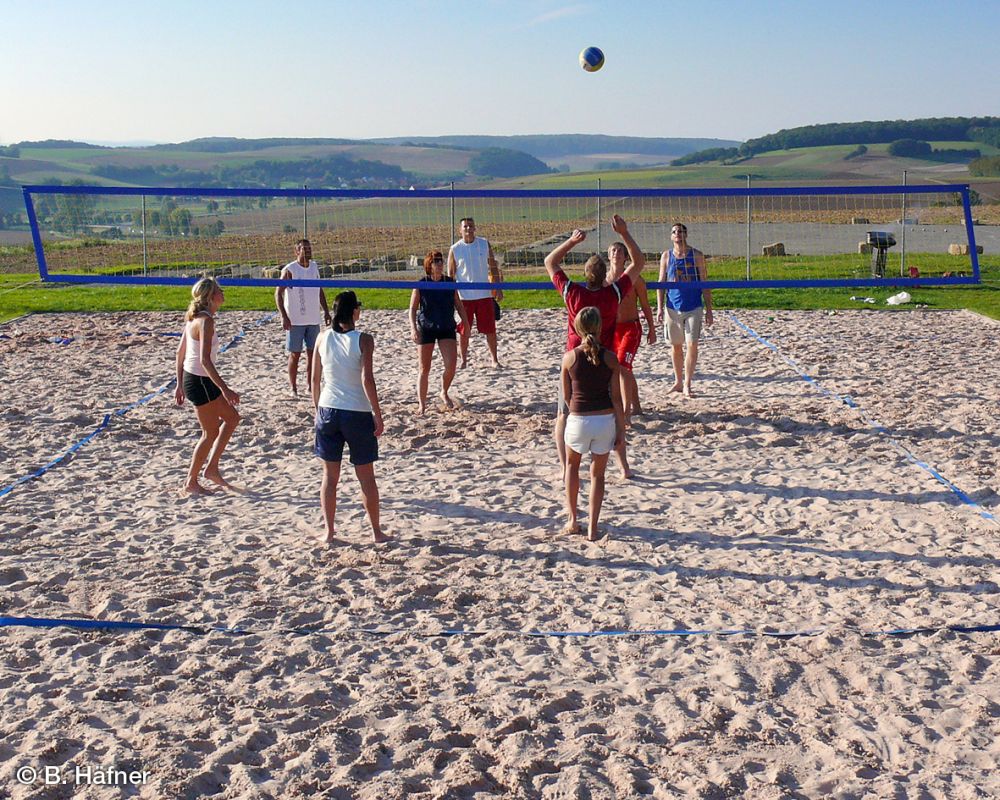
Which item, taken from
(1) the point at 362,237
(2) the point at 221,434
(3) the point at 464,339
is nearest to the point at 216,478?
(2) the point at 221,434

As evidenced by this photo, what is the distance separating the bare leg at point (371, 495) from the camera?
21.8ft

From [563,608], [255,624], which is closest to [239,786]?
[255,624]

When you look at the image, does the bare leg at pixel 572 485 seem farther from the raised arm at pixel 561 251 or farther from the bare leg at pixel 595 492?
the raised arm at pixel 561 251

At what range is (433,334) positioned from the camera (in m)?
9.81

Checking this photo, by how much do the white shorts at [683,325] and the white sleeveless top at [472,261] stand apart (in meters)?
1.65

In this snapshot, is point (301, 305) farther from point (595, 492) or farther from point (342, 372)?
point (595, 492)

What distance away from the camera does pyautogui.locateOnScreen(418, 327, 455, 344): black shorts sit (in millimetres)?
9805

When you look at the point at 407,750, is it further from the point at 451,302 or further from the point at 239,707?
the point at 451,302

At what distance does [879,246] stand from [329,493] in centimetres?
1281

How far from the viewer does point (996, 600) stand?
5859 mm

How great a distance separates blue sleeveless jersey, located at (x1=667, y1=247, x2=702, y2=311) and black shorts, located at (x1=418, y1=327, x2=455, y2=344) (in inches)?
76.9

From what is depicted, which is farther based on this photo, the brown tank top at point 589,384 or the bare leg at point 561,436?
the bare leg at point 561,436

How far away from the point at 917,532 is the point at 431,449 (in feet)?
12.3

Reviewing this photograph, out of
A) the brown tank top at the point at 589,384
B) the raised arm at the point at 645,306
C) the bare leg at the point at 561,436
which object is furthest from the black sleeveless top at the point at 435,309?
the brown tank top at the point at 589,384
